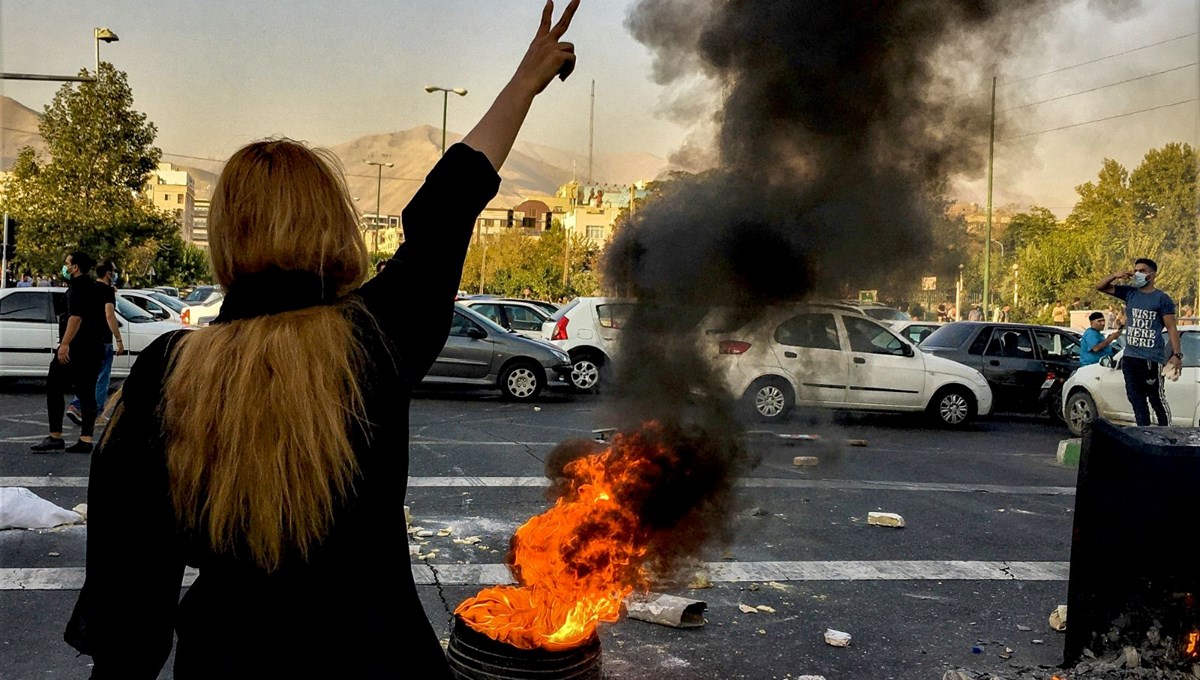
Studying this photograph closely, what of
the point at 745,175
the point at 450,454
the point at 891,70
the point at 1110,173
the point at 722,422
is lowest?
the point at 450,454

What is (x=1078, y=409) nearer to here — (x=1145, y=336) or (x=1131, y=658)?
(x=1145, y=336)

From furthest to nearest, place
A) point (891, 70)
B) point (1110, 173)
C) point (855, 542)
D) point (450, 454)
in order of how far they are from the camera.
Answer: point (1110, 173) → point (450, 454) → point (855, 542) → point (891, 70)

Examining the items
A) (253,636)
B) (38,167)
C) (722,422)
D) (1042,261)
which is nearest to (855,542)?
(722,422)

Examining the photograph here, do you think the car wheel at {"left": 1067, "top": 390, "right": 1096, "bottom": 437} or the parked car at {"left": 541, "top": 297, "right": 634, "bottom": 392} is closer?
the car wheel at {"left": 1067, "top": 390, "right": 1096, "bottom": 437}

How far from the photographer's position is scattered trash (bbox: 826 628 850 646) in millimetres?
4781

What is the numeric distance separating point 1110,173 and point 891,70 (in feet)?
38.3

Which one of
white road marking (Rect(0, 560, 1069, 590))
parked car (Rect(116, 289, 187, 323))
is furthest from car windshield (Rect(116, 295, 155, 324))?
white road marking (Rect(0, 560, 1069, 590))

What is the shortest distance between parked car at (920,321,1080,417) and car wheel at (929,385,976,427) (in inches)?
51.4

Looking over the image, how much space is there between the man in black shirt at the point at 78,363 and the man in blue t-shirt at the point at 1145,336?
10369 millimetres

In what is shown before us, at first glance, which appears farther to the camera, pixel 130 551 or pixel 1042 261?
pixel 1042 261

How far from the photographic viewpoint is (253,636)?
5.02 feet

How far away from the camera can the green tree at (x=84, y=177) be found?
23.3 metres

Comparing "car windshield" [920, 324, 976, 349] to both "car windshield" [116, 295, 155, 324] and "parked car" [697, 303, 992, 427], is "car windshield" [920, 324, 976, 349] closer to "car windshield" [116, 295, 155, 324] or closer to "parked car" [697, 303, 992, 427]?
"parked car" [697, 303, 992, 427]

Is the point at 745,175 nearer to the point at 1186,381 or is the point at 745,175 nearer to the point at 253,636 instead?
the point at 253,636
